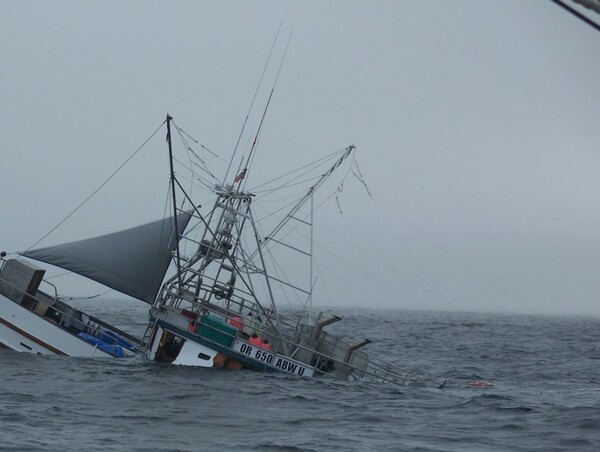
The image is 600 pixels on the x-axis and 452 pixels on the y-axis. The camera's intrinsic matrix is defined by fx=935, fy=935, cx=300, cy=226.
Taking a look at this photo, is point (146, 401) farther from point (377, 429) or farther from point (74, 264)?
point (74, 264)

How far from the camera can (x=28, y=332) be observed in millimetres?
30312

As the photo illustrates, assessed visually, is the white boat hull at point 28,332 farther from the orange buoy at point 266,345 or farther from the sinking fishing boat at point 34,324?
the orange buoy at point 266,345

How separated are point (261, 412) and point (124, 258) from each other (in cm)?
1132

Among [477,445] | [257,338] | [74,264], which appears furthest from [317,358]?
[477,445]

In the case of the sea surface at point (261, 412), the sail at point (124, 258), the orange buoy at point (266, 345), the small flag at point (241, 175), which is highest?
the small flag at point (241, 175)

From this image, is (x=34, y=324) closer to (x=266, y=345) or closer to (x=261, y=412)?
(x=266, y=345)

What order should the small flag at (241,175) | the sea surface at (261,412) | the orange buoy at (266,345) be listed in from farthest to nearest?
the small flag at (241,175) → the orange buoy at (266,345) → the sea surface at (261,412)

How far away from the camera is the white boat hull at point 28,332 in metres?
30.1

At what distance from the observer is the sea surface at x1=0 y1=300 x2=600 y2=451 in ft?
62.1

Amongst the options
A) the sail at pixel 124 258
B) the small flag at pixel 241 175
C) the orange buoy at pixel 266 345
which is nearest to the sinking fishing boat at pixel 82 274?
the sail at pixel 124 258

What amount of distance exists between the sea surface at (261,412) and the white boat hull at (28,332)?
0.59 metres

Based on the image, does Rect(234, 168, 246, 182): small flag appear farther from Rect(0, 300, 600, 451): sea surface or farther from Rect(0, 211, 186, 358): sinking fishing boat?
Rect(0, 300, 600, 451): sea surface

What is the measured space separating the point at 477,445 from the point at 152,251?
16131mm

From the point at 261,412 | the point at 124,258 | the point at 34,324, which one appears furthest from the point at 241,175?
the point at 261,412
